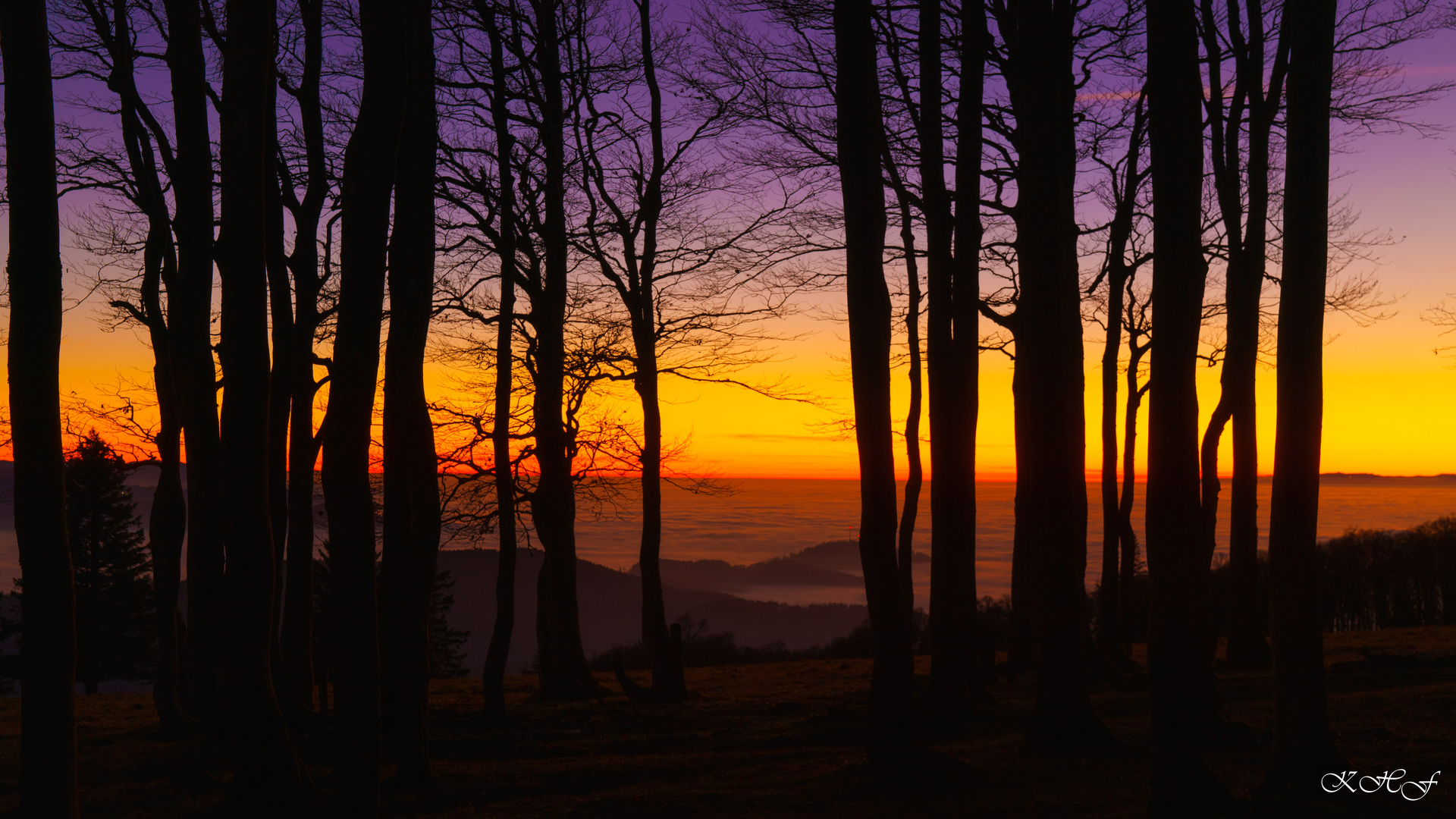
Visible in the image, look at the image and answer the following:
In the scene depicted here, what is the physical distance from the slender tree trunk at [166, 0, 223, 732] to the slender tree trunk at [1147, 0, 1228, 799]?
831cm

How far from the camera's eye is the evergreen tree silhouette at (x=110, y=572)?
3259cm

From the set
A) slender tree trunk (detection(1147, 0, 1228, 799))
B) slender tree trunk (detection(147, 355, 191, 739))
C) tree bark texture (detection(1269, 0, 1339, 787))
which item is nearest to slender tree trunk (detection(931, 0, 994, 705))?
slender tree trunk (detection(1147, 0, 1228, 799))

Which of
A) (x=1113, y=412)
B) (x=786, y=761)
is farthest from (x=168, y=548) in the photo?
(x=1113, y=412)

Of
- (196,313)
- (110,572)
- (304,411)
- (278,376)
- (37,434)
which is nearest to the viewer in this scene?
(37,434)

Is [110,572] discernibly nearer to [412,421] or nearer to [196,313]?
[196,313]

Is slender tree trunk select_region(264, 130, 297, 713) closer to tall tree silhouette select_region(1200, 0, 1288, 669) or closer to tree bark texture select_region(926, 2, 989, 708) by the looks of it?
tree bark texture select_region(926, 2, 989, 708)

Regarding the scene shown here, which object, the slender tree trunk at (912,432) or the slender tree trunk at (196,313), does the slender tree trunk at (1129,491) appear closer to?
the slender tree trunk at (912,432)

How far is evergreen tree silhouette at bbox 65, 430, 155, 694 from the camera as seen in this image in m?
32.6

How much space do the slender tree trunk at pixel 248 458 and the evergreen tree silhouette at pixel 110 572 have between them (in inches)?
1203

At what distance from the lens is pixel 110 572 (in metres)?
33.7

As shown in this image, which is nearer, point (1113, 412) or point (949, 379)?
point (949, 379)

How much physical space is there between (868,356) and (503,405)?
8.29m

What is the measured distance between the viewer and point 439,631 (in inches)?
1599

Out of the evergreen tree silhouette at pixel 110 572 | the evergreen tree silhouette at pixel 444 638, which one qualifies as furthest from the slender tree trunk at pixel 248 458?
the evergreen tree silhouette at pixel 444 638
